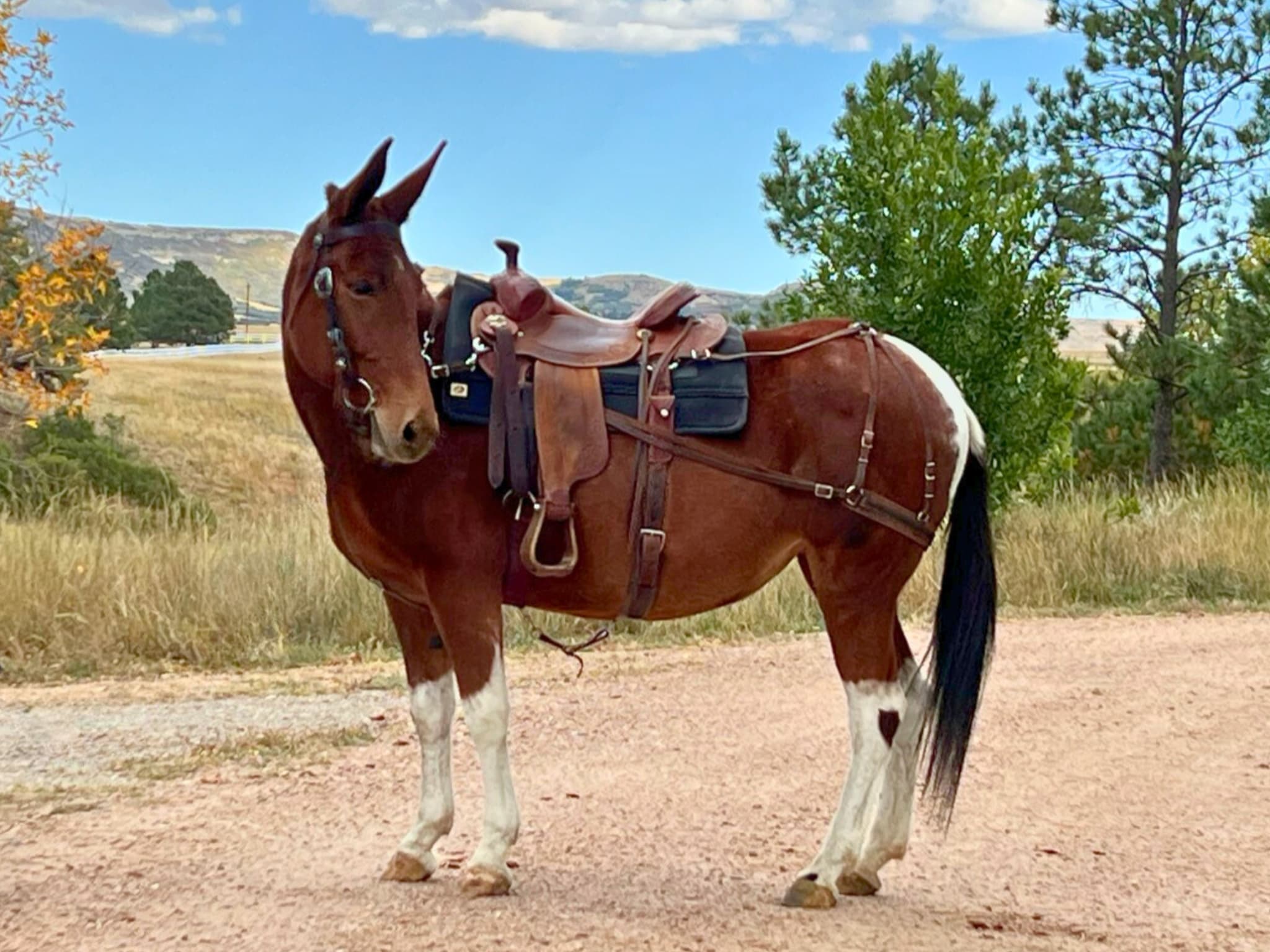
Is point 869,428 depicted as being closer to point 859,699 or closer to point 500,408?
point 859,699

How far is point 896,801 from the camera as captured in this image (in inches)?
222

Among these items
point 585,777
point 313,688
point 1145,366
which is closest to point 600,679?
point 313,688

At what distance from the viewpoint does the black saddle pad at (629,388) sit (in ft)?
17.4

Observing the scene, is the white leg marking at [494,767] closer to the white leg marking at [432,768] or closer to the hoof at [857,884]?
the white leg marking at [432,768]

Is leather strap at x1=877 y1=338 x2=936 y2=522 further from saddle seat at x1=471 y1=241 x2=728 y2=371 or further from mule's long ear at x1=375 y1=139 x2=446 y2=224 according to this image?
mule's long ear at x1=375 y1=139 x2=446 y2=224

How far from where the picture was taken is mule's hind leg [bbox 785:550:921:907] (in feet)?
17.8

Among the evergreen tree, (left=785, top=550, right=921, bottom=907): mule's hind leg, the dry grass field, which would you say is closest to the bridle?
(left=785, top=550, right=921, bottom=907): mule's hind leg

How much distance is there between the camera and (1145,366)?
2258cm

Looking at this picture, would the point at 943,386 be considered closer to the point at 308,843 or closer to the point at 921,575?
the point at 308,843

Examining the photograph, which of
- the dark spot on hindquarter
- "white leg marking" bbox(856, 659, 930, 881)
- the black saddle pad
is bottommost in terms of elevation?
"white leg marking" bbox(856, 659, 930, 881)

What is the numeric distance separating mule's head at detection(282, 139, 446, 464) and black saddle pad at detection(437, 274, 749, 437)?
0.58 feet

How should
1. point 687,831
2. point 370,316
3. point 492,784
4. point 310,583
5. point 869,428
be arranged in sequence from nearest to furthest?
point 370,316, point 492,784, point 869,428, point 687,831, point 310,583

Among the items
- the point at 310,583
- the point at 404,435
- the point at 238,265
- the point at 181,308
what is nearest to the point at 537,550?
the point at 404,435

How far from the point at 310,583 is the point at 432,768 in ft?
19.2
